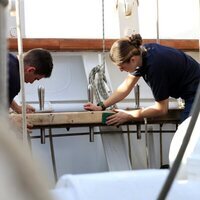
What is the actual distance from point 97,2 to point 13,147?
231 centimetres

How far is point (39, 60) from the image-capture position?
1959mm

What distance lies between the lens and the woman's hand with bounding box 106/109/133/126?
5.97ft

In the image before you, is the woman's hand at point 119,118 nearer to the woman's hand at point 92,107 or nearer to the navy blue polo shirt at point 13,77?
the woman's hand at point 92,107

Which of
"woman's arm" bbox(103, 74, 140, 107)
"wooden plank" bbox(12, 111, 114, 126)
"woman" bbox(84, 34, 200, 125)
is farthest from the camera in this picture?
"woman's arm" bbox(103, 74, 140, 107)

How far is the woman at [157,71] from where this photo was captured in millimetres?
1844

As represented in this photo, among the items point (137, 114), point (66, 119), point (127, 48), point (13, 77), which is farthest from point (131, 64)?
point (13, 77)

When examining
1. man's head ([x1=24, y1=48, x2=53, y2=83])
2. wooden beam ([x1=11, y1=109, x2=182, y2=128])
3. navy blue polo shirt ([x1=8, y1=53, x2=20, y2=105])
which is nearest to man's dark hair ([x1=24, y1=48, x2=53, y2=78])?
man's head ([x1=24, y1=48, x2=53, y2=83])

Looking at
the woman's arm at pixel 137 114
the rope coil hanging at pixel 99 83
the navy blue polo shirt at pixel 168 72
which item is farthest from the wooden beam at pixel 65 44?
the woman's arm at pixel 137 114

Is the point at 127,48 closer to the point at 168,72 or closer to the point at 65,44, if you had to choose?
the point at 168,72

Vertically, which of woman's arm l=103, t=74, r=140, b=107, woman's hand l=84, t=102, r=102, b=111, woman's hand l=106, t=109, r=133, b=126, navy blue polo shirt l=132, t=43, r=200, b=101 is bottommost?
woman's hand l=106, t=109, r=133, b=126

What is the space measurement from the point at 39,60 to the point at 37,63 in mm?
18

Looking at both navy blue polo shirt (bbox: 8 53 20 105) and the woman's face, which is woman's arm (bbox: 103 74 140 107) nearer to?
the woman's face

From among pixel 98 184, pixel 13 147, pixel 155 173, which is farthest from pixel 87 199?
pixel 13 147

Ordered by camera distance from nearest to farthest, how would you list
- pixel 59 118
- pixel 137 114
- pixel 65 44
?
pixel 59 118
pixel 137 114
pixel 65 44
